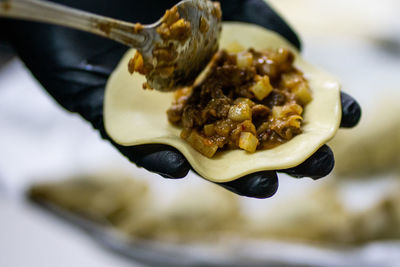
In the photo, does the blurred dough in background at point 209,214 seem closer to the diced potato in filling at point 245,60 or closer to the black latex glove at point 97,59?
the black latex glove at point 97,59

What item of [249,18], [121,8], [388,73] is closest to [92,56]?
[121,8]

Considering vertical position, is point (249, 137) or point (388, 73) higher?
point (249, 137)

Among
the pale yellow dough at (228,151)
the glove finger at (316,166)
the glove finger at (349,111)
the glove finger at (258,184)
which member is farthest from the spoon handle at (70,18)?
the glove finger at (349,111)

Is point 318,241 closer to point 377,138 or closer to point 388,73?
point 377,138

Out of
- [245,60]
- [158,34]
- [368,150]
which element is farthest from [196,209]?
[158,34]

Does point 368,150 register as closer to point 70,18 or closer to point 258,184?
point 258,184

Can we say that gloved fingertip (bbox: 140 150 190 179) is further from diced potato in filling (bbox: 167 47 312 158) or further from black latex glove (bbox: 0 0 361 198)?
diced potato in filling (bbox: 167 47 312 158)
